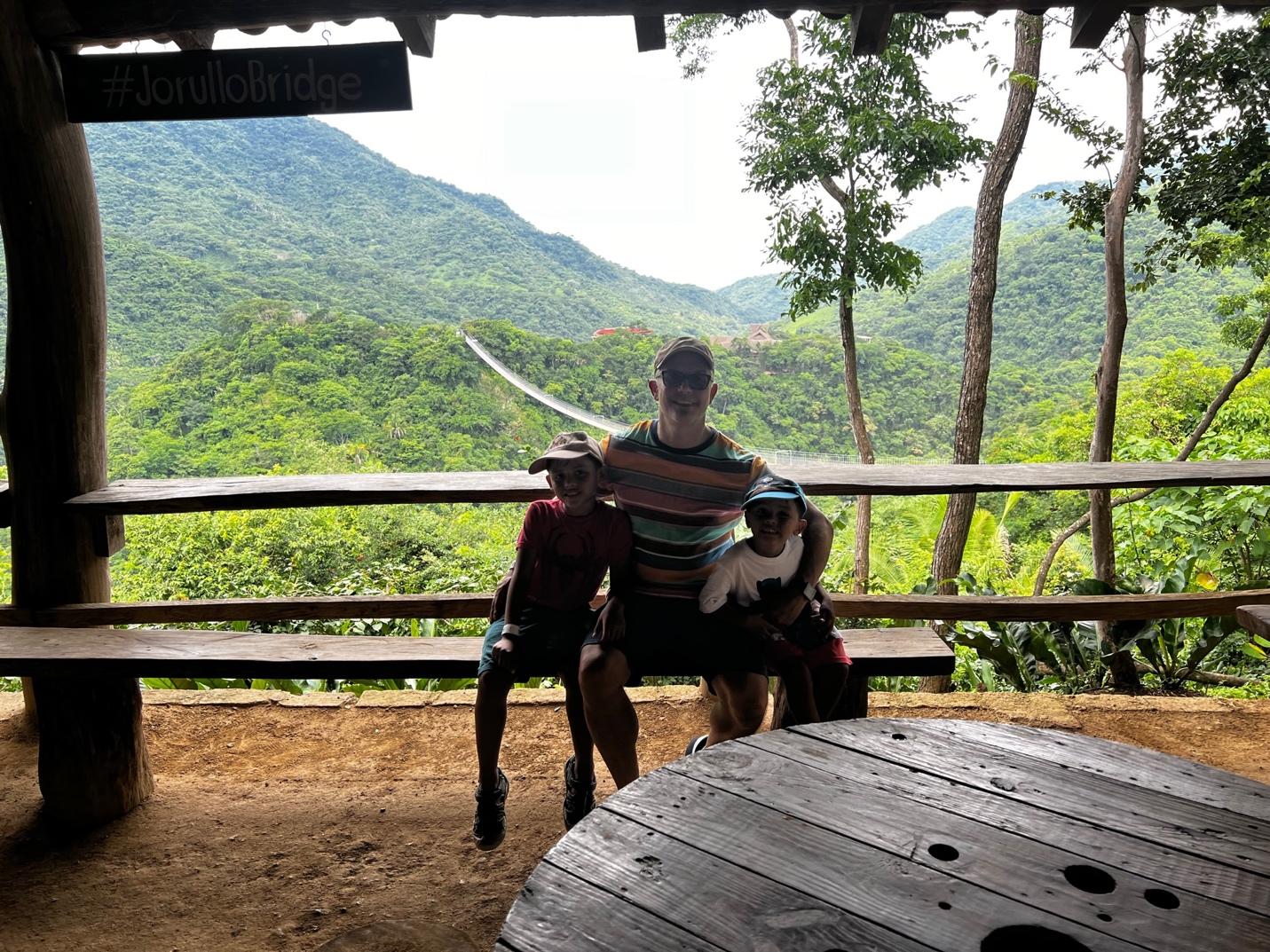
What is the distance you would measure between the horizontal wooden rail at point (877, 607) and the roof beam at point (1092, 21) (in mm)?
1686

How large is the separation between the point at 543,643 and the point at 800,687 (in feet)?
2.06

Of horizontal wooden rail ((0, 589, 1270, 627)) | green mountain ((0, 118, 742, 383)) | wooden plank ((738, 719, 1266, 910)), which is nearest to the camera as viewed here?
wooden plank ((738, 719, 1266, 910))

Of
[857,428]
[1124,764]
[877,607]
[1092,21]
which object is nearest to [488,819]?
[1124,764]

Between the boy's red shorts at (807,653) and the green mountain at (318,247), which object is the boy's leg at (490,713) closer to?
the boy's red shorts at (807,653)

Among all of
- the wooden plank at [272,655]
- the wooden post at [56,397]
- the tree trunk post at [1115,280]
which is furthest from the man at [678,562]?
the tree trunk post at [1115,280]

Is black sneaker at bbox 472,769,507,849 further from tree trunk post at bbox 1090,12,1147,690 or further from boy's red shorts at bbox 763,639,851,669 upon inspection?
tree trunk post at bbox 1090,12,1147,690

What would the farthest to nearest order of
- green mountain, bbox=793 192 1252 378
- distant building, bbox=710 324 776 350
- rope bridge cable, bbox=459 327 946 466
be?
distant building, bbox=710 324 776 350, rope bridge cable, bbox=459 327 946 466, green mountain, bbox=793 192 1252 378

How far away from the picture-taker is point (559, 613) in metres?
2.20

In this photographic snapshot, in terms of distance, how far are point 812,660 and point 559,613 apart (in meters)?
0.64

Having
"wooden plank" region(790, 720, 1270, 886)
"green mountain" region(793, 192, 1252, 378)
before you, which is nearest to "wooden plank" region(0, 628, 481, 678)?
"wooden plank" region(790, 720, 1270, 886)

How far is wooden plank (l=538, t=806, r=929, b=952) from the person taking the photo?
107 cm

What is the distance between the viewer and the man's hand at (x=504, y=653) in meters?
2.09

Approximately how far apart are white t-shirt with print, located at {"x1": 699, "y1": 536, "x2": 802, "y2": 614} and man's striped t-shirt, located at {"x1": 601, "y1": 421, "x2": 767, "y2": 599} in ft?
0.34

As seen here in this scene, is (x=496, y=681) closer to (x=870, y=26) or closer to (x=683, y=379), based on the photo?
(x=683, y=379)
